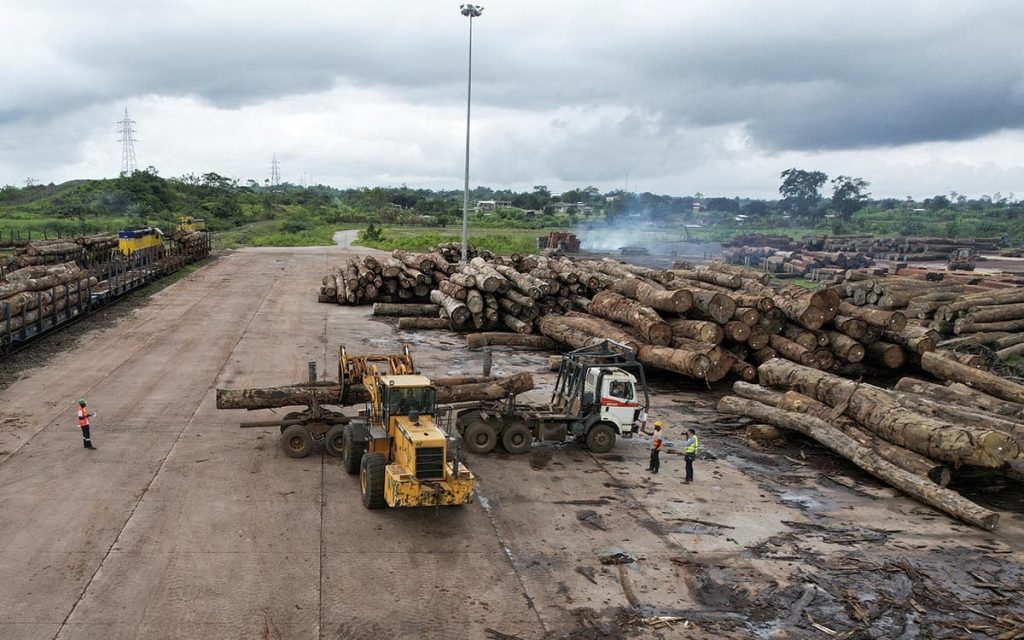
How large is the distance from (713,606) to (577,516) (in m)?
3.15

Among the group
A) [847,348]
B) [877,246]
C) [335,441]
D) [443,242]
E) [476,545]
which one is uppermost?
[877,246]

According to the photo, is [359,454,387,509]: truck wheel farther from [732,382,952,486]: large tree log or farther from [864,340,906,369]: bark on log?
→ [864,340,906,369]: bark on log

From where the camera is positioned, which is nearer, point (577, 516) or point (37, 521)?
point (37, 521)

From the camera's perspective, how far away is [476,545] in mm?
11047

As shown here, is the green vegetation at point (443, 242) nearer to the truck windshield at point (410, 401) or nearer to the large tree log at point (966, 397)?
the large tree log at point (966, 397)

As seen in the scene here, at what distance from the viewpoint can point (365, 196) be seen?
144375 millimetres

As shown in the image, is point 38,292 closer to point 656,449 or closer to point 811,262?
point 656,449

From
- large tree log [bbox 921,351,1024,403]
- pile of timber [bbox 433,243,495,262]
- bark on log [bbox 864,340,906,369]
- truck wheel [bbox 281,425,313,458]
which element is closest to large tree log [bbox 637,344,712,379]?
bark on log [bbox 864,340,906,369]

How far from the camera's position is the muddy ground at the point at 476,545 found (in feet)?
29.8

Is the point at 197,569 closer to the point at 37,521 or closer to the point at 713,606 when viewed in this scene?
the point at 37,521

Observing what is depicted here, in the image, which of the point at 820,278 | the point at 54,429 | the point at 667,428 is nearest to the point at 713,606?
the point at 667,428

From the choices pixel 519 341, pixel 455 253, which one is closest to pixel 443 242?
pixel 455 253

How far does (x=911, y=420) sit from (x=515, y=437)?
313 inches

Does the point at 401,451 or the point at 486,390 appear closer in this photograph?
the point at 401,451
